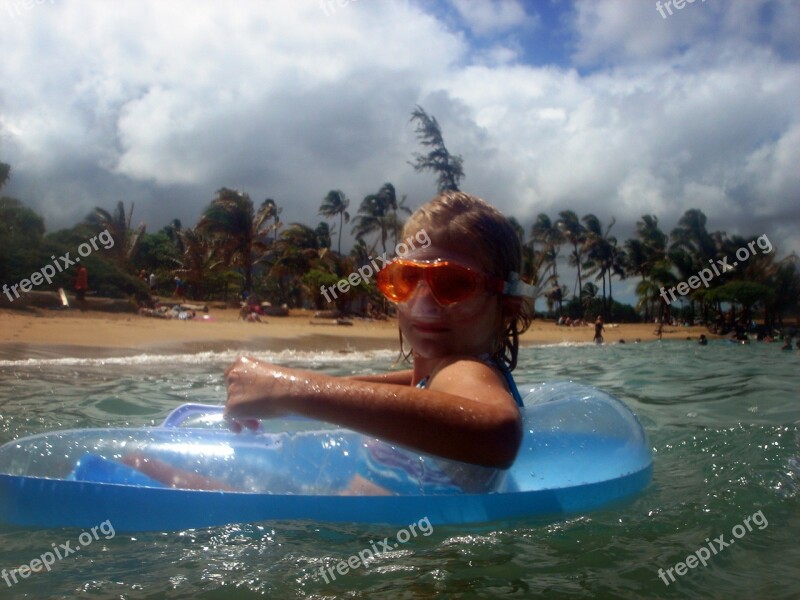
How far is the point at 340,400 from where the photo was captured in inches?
64.5

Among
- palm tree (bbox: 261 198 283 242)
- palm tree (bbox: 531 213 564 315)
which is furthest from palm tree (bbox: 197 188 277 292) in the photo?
palm tree (bbox: 531 213 564 315)

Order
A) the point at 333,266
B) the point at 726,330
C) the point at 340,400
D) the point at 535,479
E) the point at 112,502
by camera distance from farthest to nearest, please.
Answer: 1. the point at 333,266
2. the point at 726,330
3. the point at 535,479
4. the point at 112,502
5. the point at 340,400

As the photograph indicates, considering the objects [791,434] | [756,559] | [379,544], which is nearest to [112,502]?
[379,544]

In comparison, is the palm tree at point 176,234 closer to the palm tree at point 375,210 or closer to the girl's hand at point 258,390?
the palm tree at point 375,210

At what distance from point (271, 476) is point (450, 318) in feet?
2.78

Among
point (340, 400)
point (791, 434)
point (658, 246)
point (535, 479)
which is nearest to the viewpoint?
point (340, 400)

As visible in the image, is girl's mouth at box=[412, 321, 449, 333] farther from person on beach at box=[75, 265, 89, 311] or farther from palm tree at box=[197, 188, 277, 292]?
palm tree at box=[197, 188, 277, 292]

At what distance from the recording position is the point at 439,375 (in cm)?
189

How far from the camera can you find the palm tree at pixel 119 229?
30.3 metres

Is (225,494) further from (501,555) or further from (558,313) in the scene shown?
(558,313)

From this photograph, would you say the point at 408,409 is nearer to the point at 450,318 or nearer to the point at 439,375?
the point at 439,375

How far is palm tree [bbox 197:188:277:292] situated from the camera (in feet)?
105

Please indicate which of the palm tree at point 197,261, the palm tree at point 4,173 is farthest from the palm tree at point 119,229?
the palm tree at point 4,173

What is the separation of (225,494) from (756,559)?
1549mm
